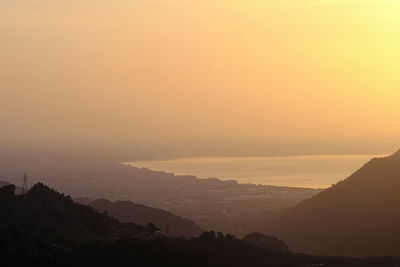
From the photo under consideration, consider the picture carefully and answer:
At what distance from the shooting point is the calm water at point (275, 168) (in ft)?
449

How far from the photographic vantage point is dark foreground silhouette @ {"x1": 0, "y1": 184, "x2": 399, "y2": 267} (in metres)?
28.8

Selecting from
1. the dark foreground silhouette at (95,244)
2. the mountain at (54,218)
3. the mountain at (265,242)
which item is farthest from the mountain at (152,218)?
the dark foreground silhouette at (95,244)

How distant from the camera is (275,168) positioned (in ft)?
540

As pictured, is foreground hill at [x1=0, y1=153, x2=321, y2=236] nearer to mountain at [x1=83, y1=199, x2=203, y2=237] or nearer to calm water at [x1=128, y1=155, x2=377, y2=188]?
mountain at [x1=83, y1=199, x2=203, y2=237]

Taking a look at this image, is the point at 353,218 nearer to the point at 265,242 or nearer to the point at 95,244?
the point at 265,242

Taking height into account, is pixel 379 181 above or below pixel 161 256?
above

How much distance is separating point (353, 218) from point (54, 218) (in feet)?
82.9

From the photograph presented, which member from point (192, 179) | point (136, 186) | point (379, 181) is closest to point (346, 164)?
point (192, 179)

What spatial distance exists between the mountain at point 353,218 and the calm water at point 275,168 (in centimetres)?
5847

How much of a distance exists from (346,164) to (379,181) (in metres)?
97.6

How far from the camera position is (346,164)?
516 ft

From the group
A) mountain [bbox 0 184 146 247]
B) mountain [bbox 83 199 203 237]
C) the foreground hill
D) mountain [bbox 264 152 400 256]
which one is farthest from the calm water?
mountain [bbox 0 184 146 247]

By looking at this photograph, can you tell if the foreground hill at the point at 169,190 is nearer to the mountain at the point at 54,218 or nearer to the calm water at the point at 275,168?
the calm water at the point at 275,168

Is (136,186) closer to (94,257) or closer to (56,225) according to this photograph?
(56,225)
